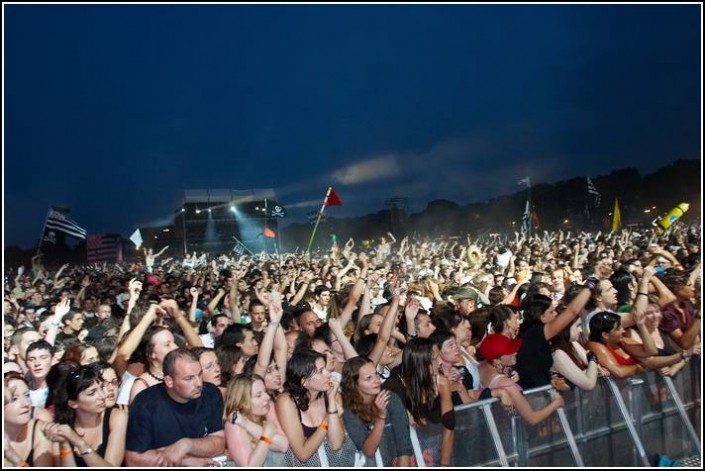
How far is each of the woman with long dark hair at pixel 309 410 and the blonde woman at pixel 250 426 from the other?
87mm

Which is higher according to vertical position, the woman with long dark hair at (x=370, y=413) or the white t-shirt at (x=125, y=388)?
the white t-shirt at (x=125, y=388)

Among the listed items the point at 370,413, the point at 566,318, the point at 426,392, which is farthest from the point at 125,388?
the point at 566,318

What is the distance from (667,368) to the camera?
5367 millimetres

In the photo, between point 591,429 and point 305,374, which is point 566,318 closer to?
point 591,429

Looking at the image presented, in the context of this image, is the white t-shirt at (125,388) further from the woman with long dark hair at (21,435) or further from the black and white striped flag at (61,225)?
the black and white striped flag at (61,225)

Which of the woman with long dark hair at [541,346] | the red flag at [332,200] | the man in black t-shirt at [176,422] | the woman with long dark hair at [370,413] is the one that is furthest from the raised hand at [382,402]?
the red flag at [332,200]

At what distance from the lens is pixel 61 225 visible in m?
16.0

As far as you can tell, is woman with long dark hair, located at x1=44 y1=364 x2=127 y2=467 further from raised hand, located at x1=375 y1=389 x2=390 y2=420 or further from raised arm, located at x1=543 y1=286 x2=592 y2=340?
raised arm, located at x1=543 y1=286 x2=592 y2=340

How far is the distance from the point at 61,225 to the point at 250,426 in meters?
14.0

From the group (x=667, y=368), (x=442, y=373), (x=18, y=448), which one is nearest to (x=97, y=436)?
(x=18, y=448)

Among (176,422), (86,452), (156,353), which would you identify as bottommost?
(86,452)

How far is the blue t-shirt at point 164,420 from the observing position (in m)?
3.69

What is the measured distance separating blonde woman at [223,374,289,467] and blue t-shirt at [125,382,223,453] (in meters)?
0.13

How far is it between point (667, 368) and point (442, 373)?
2086 millimetres
